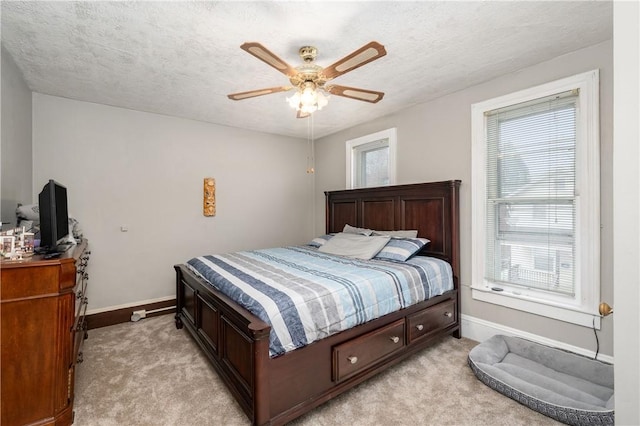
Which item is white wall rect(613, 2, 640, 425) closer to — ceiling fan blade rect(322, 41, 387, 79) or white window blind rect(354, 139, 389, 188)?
ceiling fan blade rect(322, 41, 387, 79)

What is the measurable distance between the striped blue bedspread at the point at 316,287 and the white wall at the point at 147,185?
3.56 feet

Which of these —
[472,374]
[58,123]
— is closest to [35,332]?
[58,123]

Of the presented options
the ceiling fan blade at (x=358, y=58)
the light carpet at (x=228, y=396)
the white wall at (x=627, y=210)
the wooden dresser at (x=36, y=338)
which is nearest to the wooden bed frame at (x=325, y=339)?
the light carpet at (x=228, y=396)

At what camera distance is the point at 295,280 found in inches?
86.0

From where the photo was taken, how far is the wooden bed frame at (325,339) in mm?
1646

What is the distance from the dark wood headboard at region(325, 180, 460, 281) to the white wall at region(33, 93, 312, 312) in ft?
5.08

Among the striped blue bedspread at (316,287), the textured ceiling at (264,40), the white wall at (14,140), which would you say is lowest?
the striped blue bedspread at (316,287)

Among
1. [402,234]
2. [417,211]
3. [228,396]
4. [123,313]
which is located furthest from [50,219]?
[417,211]

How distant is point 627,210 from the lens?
760mm

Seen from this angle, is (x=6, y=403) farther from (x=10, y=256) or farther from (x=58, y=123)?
(x=58, y=123)

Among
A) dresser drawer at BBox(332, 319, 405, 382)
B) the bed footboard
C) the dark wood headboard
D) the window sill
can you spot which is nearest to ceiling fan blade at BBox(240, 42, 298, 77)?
the bed footboard

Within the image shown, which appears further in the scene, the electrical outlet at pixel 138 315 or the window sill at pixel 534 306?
the electrical outlet at pixel 138 315

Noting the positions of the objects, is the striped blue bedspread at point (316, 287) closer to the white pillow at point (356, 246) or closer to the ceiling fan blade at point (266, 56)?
the white pillow at point (356, 246)

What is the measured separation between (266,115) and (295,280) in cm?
253
